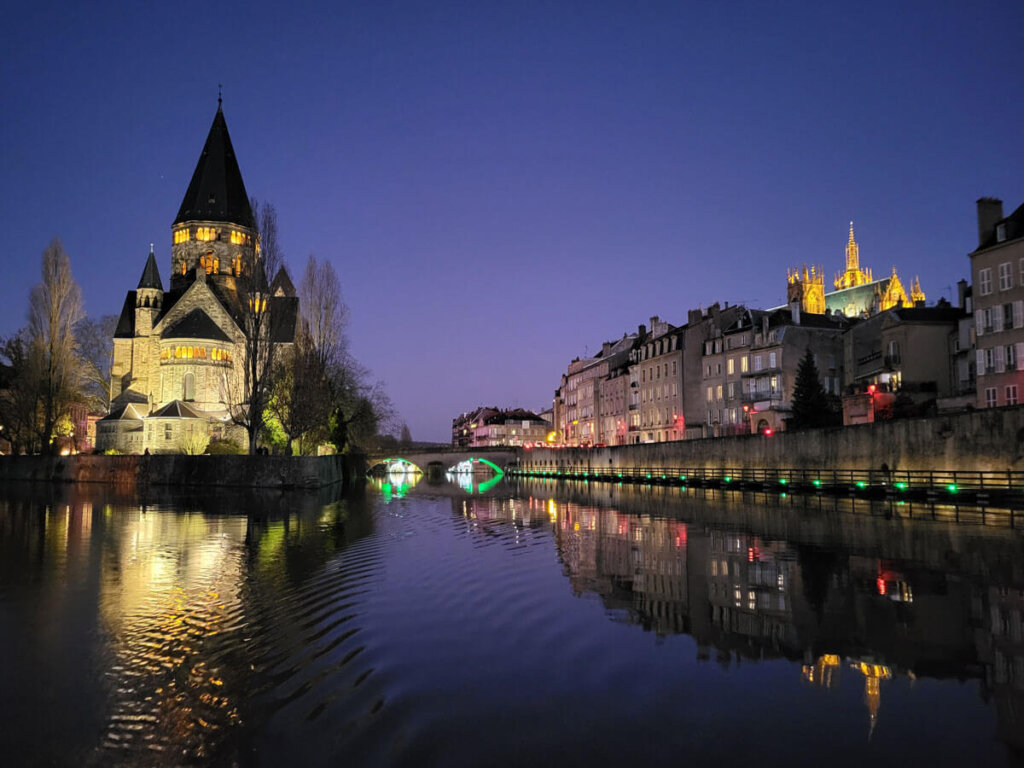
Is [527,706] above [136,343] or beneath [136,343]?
beneath

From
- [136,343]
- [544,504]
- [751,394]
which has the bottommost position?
[544,504]

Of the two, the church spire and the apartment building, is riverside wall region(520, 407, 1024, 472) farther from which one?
the church spire

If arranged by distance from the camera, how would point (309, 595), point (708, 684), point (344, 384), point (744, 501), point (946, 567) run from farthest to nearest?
point (344, 384), point (744, 501), point (946, 567), point (309, 595), point (708, 684)

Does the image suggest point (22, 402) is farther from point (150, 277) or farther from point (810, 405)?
point (810, 405)

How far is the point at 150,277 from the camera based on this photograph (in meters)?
87.1

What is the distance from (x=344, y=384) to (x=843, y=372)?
44859mm

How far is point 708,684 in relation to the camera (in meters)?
9.12

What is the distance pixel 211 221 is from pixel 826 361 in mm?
68616

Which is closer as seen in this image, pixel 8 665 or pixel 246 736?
pixel 246 736

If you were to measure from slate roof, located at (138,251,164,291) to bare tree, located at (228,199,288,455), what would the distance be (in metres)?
39.3

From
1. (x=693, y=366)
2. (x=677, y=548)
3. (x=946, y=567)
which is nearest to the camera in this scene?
(x=946, y=567)

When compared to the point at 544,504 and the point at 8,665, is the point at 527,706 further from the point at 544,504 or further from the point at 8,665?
the point at 544,504

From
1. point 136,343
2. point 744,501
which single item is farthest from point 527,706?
point 136,343

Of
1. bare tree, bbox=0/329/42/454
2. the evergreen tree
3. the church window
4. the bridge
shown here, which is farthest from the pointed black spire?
the church window
